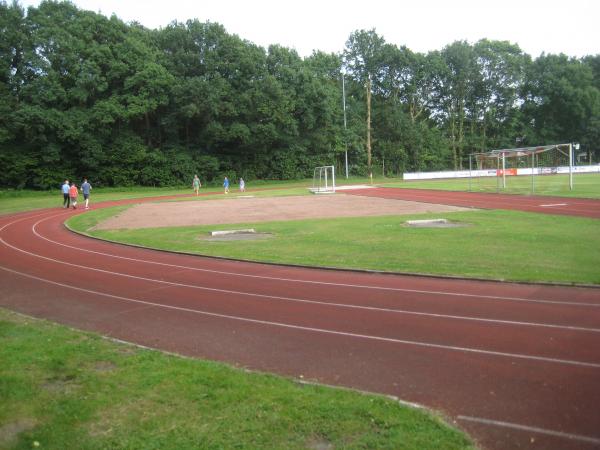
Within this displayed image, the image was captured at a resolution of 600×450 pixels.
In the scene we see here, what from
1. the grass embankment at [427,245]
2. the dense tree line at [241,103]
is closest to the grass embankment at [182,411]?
the grass embankment at [427,245]

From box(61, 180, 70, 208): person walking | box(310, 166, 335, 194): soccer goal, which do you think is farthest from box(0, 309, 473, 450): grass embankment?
box(310, 166, 335, 194): soccer goal

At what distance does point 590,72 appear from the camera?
83.4m

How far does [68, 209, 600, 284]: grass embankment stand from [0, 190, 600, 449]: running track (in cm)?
107

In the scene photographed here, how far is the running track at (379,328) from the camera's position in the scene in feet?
17.2

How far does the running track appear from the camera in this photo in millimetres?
5250

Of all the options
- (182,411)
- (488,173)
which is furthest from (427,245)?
(488,173)

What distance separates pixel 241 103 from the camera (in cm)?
5853

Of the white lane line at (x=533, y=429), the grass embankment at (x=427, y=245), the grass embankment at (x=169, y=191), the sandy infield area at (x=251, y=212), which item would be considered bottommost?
the white lane line at (x=533, y=429)

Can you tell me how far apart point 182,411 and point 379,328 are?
3.76 m

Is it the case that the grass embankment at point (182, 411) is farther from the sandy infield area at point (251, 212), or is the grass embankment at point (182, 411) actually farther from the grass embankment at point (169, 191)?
the grass embankment at point (169, 191)

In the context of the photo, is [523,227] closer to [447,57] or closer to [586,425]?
[586,425]

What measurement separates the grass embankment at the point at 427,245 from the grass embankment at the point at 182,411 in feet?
23.2

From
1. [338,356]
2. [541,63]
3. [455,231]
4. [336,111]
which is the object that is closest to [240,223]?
[455,231]

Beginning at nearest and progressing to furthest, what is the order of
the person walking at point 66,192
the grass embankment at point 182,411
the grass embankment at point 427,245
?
1. the grass embankment at point 182,411
2. the grass embankment at point 427,245
3. the person walking at point 66,192
